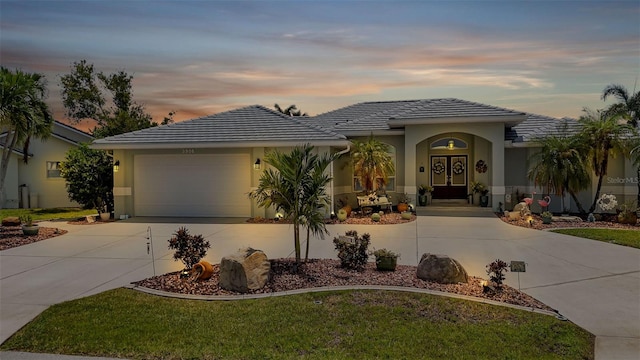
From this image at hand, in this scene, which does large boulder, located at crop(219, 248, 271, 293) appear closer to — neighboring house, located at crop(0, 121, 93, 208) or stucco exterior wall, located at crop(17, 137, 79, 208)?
stucco exterior wall, located at crop(17, 137, 79, 208)

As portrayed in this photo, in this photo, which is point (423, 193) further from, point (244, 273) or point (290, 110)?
point (290, 110)

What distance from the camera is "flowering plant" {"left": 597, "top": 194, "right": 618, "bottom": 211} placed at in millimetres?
15000

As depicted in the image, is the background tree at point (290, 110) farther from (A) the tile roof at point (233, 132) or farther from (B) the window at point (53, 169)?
(B) the window at point (53, 169)

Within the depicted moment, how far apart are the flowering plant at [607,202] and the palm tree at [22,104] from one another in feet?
63.1

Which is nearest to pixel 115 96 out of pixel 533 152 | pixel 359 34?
pixel 359 34

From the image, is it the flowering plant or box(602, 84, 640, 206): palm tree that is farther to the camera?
box(602, 84, 640, 206): palm tree

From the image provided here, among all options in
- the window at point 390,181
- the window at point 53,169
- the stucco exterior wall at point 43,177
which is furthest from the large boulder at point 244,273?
the window at point 53,169

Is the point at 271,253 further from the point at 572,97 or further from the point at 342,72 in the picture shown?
the point at 572,97

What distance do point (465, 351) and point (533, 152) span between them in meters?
14.7

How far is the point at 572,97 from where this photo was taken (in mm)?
17719

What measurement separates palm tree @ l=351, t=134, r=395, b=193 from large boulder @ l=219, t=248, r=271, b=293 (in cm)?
987

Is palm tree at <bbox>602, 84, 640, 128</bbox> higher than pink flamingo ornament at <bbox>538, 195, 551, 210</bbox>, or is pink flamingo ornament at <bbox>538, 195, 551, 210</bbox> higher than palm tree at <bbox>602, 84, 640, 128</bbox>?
palm tree at <bbox>602, 84, 640, 128</bbox>

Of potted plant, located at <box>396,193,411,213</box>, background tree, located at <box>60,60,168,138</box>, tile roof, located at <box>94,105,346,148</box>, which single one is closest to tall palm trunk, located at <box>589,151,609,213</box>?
potted plant, located at <box>396,193,411,213</box>

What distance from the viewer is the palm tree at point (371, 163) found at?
16234 millimetres
